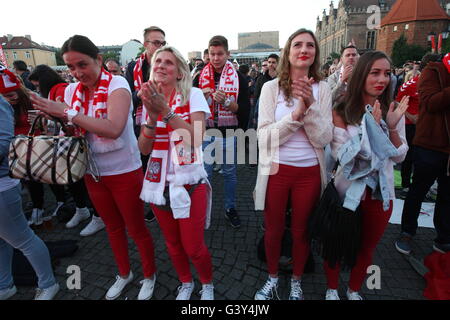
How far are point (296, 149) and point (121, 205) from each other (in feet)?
4.96

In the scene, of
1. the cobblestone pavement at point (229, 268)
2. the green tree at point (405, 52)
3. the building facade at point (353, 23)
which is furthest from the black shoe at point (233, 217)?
the building facade at point (353, 23)

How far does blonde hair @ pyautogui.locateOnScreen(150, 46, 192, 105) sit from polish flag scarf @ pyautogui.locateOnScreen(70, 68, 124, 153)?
398mm

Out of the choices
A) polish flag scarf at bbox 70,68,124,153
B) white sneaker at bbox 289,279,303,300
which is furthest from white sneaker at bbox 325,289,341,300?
polish flag scarf at bbox 70,68,124,153

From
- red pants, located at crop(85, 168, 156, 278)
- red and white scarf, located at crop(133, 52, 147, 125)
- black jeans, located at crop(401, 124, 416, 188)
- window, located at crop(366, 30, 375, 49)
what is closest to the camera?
red pants, located at crop(85, 168, 156, 278)

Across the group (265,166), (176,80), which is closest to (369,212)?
(265,166)

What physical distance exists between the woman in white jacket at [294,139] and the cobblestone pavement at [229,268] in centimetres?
81

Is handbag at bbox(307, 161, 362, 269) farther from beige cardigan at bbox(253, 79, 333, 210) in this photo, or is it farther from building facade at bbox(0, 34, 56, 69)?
building facade at bbox(0, 34, 56, 69)

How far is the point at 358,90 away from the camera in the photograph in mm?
1957

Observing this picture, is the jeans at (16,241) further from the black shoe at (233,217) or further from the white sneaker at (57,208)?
the black shoe at (233,217)

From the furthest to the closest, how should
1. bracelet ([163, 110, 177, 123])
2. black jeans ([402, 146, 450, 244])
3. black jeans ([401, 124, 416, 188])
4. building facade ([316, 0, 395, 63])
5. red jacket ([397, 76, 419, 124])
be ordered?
1. building facade ([316, 0, 395, 63])
2. black jeans ([401, 124, 416, 188])
3. red jacket ([397, 76, 419, 124])
4. black jeans ([402, 146, 450, 244])
5. bracelet ([163, 110, 177, 123])

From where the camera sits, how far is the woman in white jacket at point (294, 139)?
6.24ft

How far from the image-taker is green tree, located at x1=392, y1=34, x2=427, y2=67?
40.2 metres
